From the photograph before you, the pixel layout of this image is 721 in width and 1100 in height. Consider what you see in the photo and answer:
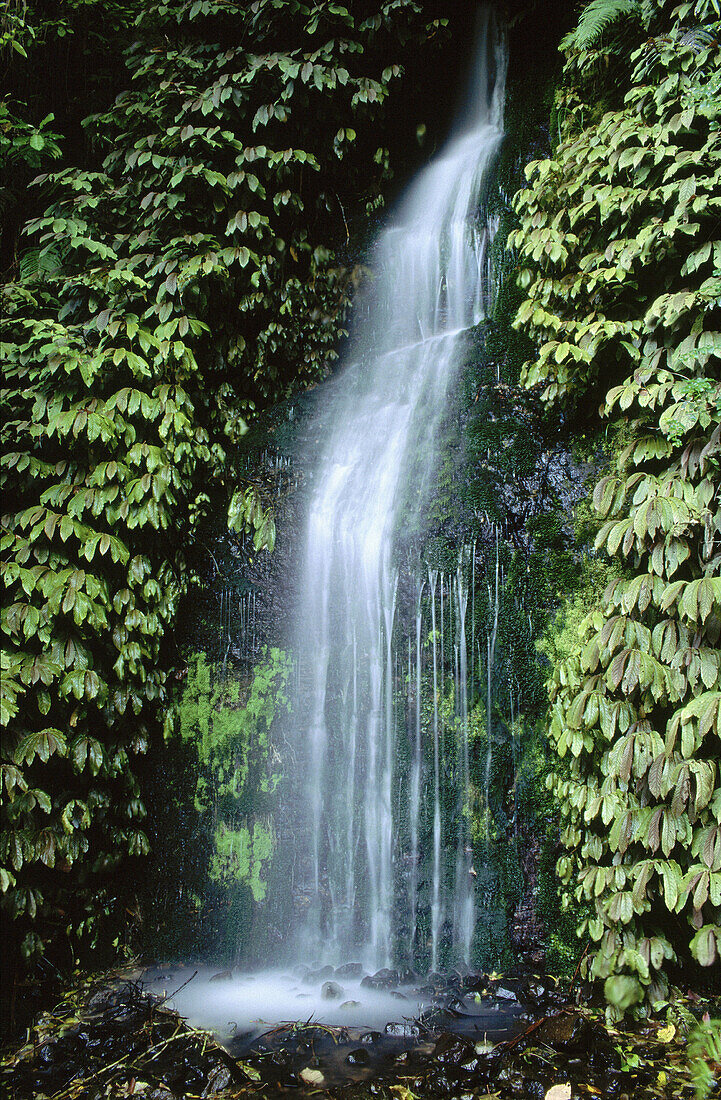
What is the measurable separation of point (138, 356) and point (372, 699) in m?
2.42

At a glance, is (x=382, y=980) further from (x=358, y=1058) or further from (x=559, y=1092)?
(x=559, y=1092)

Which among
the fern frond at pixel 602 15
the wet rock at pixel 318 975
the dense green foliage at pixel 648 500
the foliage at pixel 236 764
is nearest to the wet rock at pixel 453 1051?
the dense green foliage at pixel 648 500

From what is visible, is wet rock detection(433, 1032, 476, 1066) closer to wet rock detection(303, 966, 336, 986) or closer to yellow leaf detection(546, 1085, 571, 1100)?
yellow leaf detection(546, 1085, 571, 1100)

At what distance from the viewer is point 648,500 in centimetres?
295

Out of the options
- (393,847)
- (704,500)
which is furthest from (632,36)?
(393,847)

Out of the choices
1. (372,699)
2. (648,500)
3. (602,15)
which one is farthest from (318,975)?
(602,15)

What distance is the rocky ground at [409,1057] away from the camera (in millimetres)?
2469

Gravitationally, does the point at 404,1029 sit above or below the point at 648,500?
below

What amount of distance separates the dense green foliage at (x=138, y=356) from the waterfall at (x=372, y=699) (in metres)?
0.59

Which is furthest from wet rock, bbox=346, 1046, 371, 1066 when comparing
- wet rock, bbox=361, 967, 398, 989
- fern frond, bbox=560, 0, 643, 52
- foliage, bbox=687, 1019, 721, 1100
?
fern frond, bbox=560, 0, 643, 52

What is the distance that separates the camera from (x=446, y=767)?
11.3 ft

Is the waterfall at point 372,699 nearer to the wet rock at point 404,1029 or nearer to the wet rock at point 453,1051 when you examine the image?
the wet rock at point 404,1029

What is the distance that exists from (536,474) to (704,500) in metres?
0.99

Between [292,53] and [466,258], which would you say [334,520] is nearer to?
[466,258]
